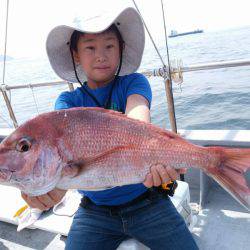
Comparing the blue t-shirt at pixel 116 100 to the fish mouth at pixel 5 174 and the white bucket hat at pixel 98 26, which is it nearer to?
the white bucket hat at pixel 98 26

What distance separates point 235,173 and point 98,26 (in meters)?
1.28

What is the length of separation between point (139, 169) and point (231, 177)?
0.47m

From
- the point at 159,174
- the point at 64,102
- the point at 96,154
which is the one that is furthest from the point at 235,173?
the point at 64,102

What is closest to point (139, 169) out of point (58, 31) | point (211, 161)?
point (211, 161)

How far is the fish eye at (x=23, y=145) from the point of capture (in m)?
1.54

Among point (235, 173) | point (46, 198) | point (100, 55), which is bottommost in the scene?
point (46, 198)

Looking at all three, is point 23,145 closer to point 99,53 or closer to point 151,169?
point 151,169

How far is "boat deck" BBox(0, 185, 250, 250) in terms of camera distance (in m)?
2.74

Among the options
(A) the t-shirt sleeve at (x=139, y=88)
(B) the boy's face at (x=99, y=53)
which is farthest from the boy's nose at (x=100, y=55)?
(A) the t-shirt sleeve at (x=139, y=88)

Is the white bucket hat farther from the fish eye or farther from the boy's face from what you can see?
the fish eye

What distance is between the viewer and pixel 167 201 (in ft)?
7.58

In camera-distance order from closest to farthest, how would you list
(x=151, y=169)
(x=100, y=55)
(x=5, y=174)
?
(x=5, y=174), (x=151, y=169), (x=100, y=55)

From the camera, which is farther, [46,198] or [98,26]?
[98,26]

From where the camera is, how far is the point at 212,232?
287cm
